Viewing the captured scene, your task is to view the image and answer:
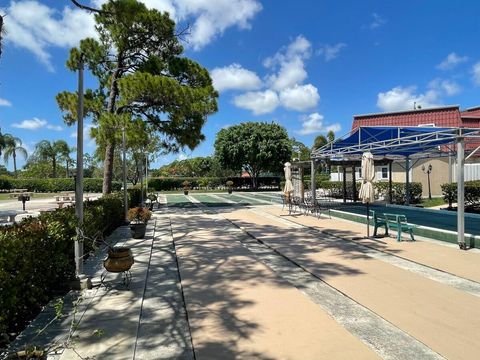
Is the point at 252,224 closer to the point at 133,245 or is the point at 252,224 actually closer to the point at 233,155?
the point at 133,245

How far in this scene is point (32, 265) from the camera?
465 cm

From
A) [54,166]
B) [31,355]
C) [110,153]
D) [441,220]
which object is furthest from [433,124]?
[54,166]

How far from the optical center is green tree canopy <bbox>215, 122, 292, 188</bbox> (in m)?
42.7

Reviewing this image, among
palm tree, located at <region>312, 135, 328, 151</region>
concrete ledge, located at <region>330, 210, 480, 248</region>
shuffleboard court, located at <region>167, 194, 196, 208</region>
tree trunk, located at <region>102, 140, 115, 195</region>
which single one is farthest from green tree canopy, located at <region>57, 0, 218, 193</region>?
palm tree, located at <region>312, 135, 328, 151</region>

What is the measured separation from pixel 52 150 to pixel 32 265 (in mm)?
65607

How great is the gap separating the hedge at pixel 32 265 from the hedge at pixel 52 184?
4327cm

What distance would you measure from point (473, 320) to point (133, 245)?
762 centimetres

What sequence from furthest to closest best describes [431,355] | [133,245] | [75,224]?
[133,245]
[75,224]
[431,355]

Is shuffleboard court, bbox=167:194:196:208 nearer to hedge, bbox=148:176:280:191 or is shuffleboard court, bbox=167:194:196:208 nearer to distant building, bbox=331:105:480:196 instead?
distant building, bbox=331:105:480:196

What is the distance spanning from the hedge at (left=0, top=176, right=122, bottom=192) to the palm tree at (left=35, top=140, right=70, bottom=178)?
1299 cm

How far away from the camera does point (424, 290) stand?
18.9 ft

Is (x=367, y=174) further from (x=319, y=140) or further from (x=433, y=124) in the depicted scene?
(x=319, y=140)

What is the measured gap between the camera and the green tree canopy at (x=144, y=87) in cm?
1686

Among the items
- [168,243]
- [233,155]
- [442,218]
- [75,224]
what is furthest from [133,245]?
[233,155]
